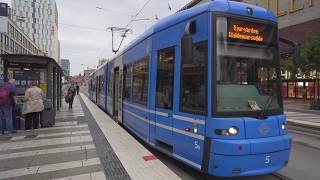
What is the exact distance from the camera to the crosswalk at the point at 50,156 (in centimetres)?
653

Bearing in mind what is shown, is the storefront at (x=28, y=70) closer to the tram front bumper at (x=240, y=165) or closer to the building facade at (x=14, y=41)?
the tram front bumper at (x=240, y=165)

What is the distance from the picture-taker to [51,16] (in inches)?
2813

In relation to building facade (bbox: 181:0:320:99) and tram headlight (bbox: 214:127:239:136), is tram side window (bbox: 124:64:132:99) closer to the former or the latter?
tram headlight (bbox: 214:127:239:136)

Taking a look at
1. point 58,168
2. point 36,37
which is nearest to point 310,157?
point 58,168

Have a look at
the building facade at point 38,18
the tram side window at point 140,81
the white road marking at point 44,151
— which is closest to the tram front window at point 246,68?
the tram side window at point 140,81

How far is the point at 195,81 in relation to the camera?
6434 mm

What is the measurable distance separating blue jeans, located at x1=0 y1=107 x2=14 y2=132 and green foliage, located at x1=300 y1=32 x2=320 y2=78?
22639mm

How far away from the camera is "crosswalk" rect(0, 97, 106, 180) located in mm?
6531

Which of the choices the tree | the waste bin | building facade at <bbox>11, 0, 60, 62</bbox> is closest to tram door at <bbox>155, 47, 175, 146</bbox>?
the waste bin

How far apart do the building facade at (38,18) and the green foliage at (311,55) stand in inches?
1504

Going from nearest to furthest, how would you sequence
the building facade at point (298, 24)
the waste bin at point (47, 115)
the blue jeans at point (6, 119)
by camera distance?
the blue jeans at point (6, 119), the waste bin at point (47, 115), the building facade at point (298, 24)

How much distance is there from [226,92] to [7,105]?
312 inches

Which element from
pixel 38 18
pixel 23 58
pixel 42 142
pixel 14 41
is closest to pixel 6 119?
pixel 42 142

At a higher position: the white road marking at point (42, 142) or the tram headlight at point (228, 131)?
the tram headlight at point (228, 131)
